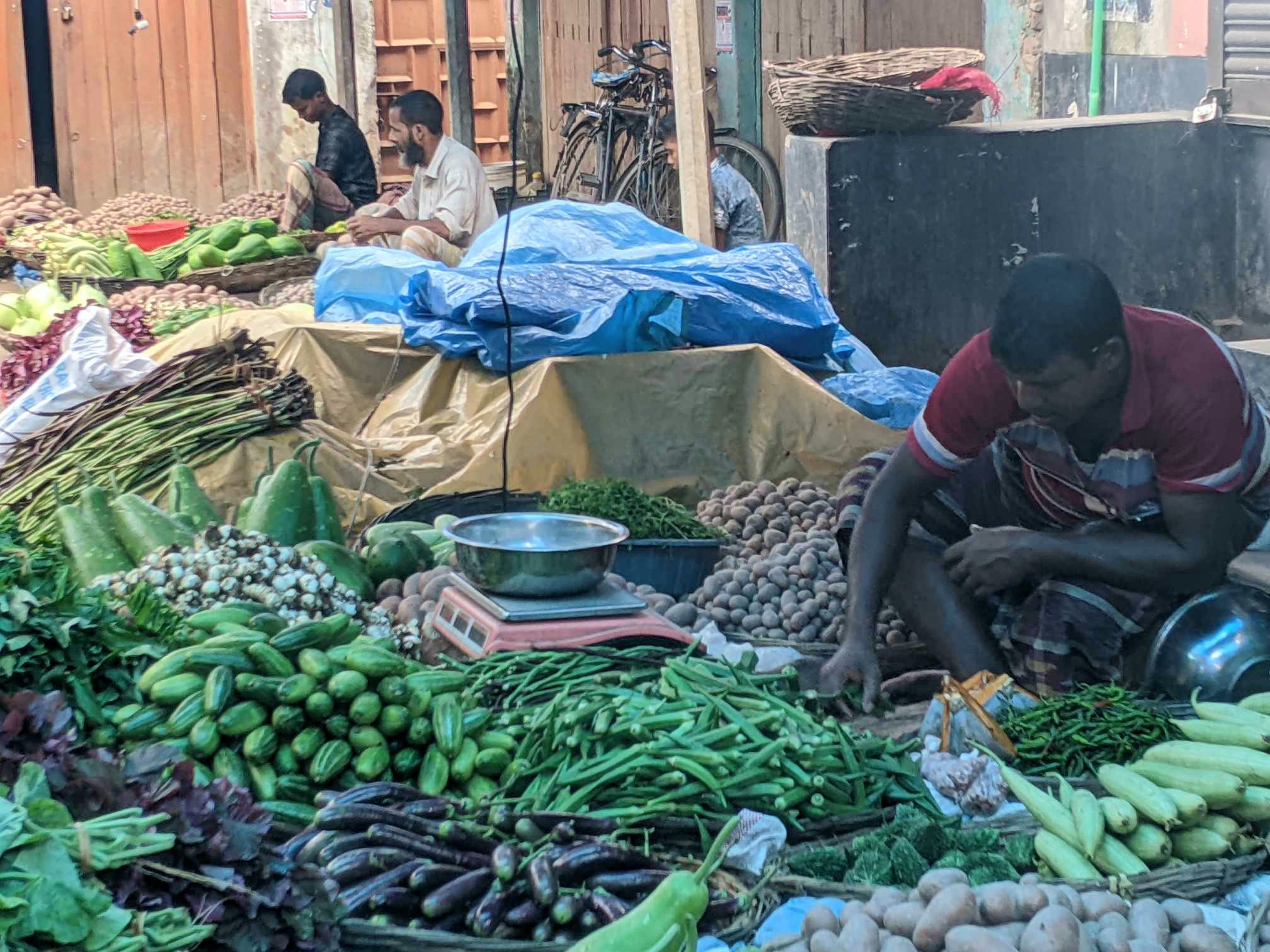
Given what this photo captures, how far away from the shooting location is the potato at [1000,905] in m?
2.35

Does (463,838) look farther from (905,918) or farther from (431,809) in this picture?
(905,918)

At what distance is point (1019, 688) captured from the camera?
3598mm

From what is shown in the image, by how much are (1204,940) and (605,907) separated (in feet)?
3.18

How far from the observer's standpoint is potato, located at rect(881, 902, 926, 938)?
2361 mm

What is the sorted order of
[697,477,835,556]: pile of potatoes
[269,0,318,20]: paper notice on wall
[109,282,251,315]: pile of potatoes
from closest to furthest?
[697,477,835,556]: pile of potatoes
[109,282,251,315]: pile of potatoes
[269,0,318,20]: paper notice on wall

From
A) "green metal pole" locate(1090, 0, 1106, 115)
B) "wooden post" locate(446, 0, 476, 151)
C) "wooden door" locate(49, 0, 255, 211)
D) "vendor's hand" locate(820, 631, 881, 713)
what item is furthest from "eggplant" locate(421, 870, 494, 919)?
"wooden door" locate(49, 0, 255, 211)

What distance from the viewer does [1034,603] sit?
3.82 m

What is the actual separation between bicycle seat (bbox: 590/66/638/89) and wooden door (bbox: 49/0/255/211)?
3.58 meters

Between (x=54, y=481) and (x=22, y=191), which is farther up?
(x=22, y=191)

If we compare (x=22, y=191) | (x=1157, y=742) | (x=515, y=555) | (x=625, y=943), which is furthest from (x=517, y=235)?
(x=22, y=191)

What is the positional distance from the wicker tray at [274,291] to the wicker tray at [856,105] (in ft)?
9.67

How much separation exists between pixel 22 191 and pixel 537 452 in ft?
23.9

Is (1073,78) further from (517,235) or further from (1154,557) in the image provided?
(1154,557)

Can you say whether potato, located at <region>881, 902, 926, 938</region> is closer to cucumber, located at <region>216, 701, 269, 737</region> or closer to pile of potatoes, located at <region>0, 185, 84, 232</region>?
cucumber, located at <region>216, 701, 269, 737</region>
